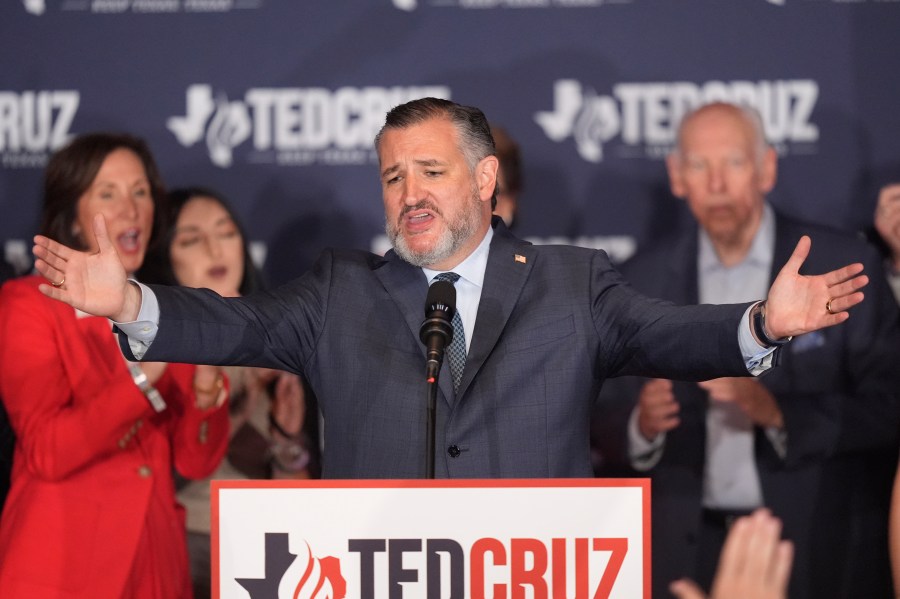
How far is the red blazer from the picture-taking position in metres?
3.13

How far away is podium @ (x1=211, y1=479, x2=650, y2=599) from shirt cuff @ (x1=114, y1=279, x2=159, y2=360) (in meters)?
0.57

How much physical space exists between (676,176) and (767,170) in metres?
0.30

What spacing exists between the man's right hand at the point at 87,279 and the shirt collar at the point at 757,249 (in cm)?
222

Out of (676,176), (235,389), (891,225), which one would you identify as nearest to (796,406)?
(891,225)

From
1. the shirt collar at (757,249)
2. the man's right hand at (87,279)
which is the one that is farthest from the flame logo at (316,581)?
the shirt collar at (757,249)

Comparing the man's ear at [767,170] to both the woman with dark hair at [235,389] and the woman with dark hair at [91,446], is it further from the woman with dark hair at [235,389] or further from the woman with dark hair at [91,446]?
the woman with dark hair at [91,446]

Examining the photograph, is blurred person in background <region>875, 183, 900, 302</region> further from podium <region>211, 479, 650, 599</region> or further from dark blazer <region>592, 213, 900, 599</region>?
podium <region>211, 479, 650, 599</region>

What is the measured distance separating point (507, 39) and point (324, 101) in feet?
2.24

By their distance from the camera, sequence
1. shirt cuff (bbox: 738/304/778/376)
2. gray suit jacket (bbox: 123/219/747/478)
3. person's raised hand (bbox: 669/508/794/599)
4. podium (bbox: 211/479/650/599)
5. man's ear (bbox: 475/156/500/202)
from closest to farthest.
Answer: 1. person's raised hand (bbox: 669/508/794/599)
2. podium (bbox: 211/479/650/599)
3. shirt cuff (bbox: 738/304/778/376)
4. gray suit jacket (bbox: 123/219/747/478)
5. man's ear (bbox: 475/156/500/202)

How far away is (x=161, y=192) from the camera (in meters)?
3.75

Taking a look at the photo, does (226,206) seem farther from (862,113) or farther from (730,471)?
(862,113)

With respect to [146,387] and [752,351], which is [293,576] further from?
[146,387]

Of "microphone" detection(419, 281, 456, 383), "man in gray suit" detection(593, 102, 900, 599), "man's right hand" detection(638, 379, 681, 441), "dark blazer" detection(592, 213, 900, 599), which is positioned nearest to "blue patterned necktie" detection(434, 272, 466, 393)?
"microphone" detection(419, 281, 456, 383)

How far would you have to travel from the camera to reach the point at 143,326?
7.73 feet
